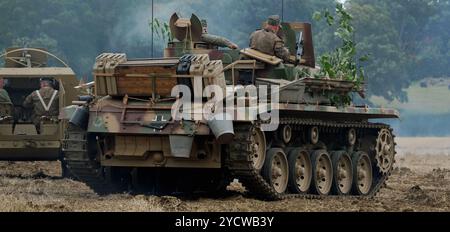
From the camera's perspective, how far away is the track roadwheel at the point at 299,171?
18141mm

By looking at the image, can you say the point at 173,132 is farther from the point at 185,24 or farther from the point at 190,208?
the point at 185,24

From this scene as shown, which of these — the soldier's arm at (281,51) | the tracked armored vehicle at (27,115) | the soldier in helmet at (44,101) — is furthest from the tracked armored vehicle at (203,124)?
the soldier in helmet at (44,101)

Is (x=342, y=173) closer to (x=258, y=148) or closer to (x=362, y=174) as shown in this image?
(x=362, y=174)

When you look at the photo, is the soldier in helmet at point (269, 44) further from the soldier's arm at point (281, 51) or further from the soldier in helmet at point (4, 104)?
the soldier in helmet at point (4, 104)

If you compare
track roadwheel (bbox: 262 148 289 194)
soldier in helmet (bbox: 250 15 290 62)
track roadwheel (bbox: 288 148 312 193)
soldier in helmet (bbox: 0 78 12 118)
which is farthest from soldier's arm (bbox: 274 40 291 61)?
soldier in helmet (bbox: 0 78 12 118)

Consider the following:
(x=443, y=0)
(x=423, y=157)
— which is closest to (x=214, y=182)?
(x=423, y=157)

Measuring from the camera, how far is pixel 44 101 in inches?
862

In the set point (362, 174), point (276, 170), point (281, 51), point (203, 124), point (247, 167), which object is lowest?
point (362, 174)

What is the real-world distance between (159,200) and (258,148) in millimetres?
1905

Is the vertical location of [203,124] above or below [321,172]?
above

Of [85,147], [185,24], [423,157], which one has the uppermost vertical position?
[185,24]

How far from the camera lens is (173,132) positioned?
1636 cm

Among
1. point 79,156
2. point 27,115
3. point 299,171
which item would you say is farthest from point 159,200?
point 27,115
